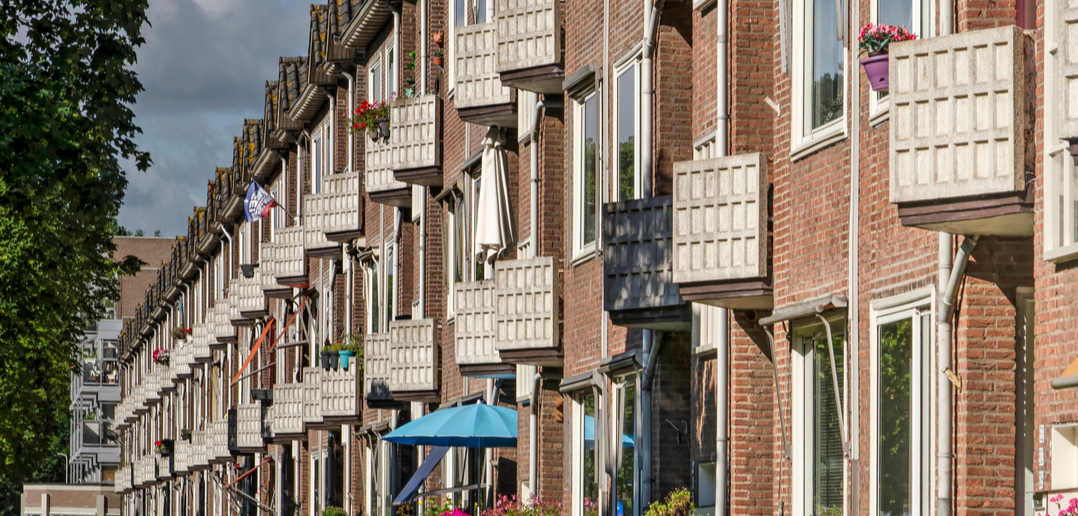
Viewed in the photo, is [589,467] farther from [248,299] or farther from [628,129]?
[248,299]

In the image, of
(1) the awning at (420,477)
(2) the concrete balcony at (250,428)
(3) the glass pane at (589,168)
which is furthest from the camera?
(2) the concrete balcony at (250,428)

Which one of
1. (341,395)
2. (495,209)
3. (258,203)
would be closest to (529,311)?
(495,209)

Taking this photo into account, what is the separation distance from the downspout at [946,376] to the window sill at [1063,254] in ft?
3.52

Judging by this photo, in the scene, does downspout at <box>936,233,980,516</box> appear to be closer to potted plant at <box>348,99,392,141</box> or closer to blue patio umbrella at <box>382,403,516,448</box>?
blue patio umbrella at <box>382,403,516,448</box>

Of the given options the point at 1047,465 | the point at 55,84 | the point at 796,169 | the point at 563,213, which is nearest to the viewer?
the point at 1047,465

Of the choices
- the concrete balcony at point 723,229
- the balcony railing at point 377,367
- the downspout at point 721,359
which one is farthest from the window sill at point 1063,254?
the balcony railing at point 377,367

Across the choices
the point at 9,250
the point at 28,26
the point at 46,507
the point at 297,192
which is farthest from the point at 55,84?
the point at 46,507

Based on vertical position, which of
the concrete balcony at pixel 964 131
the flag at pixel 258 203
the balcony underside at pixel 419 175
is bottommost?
the concrete balcony at pixel 964 131

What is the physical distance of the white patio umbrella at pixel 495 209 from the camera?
23.1 meters

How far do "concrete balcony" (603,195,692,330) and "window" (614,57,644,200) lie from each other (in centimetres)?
85

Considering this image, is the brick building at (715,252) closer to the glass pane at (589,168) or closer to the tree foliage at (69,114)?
the glass pane at (589,168)

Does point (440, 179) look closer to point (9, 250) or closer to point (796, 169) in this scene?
point (9, 250)

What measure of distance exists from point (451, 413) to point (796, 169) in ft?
30.9

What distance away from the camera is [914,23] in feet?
38.2
